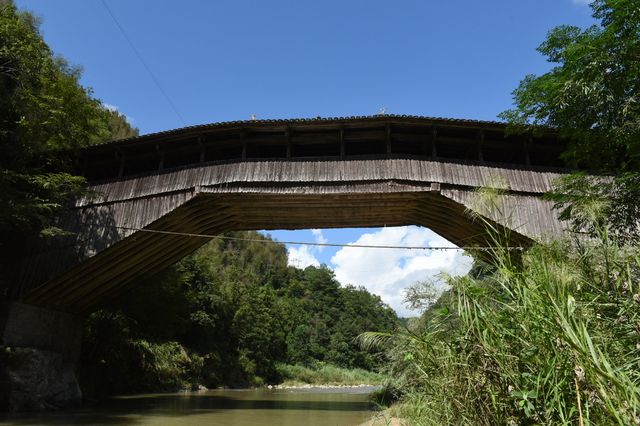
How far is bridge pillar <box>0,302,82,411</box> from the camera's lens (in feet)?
39.7

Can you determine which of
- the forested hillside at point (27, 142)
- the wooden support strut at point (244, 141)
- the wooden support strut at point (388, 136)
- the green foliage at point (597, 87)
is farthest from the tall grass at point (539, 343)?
the forested hillside at point (27, 142)

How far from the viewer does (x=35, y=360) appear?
41.5ft

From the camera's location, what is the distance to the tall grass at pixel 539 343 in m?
2.29

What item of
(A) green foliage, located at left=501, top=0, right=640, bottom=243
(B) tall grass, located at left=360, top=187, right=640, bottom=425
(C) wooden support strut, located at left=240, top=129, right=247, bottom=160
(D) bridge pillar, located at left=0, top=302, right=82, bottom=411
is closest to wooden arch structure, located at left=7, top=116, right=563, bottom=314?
(C) wooden support strut, located at left=240, top=129, right=247, bottom=160

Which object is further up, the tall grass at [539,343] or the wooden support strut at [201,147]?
the wooden support strut at [201,147]

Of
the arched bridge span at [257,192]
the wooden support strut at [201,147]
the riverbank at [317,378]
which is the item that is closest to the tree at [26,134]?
the arched bridge span at [257,192]

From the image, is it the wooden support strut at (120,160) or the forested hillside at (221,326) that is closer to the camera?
the wooden support strut at (120,160)

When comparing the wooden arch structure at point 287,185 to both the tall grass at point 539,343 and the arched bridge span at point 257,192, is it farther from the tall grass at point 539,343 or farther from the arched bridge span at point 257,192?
the tall grass at point 539,343

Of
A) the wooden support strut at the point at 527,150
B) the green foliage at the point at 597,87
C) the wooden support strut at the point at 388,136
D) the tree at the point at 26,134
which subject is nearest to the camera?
the green foliage at the point at 597,87

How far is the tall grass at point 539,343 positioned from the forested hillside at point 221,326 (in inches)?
38.4

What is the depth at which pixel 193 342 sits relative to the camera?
2867 centimetres

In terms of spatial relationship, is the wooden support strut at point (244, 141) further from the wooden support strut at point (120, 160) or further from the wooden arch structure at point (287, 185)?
the wooden support strut at point (120, 160)

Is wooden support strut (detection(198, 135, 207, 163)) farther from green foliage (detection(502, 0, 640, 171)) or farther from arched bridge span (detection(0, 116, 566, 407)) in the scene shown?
green foliage (detection(502, 0, 640, 171))

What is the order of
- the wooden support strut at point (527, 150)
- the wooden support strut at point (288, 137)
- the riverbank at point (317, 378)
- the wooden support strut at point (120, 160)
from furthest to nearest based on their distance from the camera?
the riverbank at point (317, 378) < the wooden support strut at point (120, 160) < the wooden support strut at point (288, 137) < the wooden support strut at point (527, 150)
